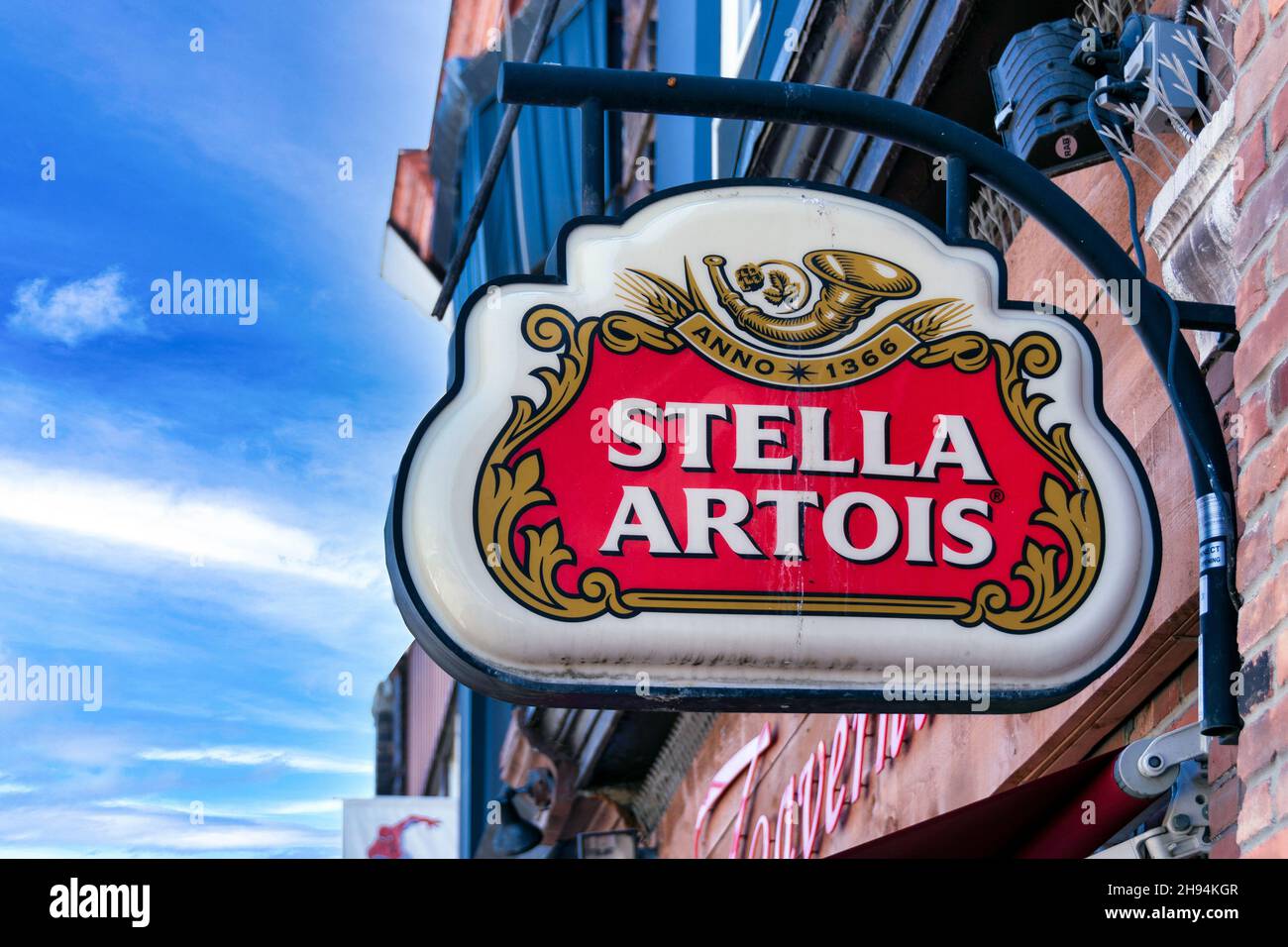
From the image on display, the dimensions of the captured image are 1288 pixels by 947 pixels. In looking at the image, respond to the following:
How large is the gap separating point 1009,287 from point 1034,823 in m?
2.35

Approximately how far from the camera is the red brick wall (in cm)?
297

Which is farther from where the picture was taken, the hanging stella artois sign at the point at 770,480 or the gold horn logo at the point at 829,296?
the gold horn logo at the point at 829,296

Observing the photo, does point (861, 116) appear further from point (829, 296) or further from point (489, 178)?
point (489, 178)

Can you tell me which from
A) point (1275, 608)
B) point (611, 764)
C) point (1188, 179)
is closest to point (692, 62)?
point (611, 764)

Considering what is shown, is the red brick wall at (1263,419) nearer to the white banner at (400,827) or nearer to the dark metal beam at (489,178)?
the dark metal beam at (489,178)

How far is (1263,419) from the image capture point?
Result: 10.5 feet

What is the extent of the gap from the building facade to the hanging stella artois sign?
16.3 inches

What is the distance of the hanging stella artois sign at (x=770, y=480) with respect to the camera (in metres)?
3.42

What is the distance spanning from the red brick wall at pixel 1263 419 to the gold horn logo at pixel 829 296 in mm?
712

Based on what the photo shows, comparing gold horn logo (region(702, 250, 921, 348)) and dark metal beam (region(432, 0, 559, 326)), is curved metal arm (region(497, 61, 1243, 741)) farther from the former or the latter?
dark metal beam (region(432, 0, 559, 326))

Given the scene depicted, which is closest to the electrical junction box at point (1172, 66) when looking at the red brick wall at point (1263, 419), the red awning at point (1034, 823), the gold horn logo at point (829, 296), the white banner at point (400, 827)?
the red brick wall at point (1263, 419)

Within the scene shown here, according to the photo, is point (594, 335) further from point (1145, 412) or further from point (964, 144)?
point (1145, 412)

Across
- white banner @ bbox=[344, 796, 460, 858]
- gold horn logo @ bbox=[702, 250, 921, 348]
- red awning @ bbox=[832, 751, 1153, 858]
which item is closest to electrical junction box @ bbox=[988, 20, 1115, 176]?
gold horn logo @ bbox=[702, 250, 921, 348]

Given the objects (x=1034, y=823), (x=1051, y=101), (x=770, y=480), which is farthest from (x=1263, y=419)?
(x=1051, y=101)
